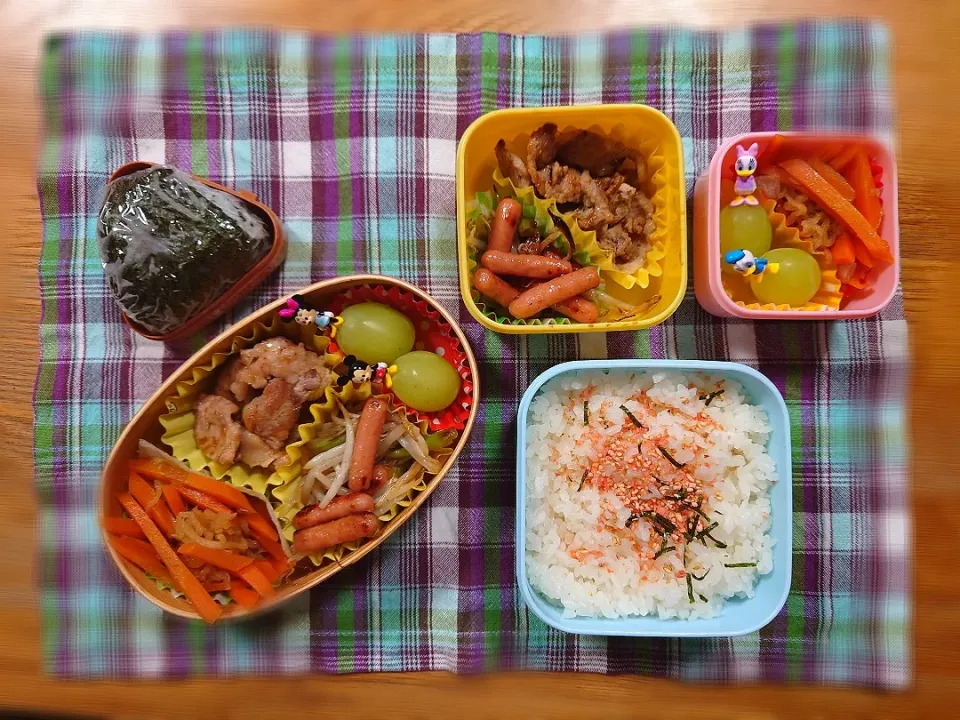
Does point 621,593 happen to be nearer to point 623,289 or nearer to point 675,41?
point 623,289

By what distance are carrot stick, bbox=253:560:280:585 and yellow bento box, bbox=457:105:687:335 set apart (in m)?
0.84

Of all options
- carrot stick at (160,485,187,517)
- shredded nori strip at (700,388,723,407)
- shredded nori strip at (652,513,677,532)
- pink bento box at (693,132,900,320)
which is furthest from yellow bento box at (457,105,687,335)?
carrot stick at (160,485,187,517)

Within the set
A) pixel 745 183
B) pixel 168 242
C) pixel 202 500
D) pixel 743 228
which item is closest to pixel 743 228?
pixel 743 228

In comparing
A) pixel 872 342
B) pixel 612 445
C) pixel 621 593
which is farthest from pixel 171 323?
pixel 872 342

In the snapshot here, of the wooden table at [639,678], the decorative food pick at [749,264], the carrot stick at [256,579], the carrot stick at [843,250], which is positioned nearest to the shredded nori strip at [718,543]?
the wooden table at [639,678]

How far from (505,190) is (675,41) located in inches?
26.6

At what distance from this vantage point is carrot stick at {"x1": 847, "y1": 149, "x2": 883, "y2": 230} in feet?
5.44

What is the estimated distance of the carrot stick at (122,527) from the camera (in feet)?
5.28

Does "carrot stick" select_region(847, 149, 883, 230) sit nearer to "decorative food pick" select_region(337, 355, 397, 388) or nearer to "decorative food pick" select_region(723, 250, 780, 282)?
"decorative food pick" select_region(723, 250, 780, 282)

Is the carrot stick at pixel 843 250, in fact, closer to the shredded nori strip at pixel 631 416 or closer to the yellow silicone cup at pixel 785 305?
the yellow silicone cup at pixel 785 305

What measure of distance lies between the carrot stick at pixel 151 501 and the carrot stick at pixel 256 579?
21 centimetres

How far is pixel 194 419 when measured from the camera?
5.57 feet

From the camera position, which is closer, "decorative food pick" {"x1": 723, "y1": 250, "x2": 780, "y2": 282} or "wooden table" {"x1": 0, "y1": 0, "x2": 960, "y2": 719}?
"decorative food pick" {"x1": 723, "y1": 250, "x2": 780, "y2": 282}

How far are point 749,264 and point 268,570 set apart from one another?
4.69 feet
